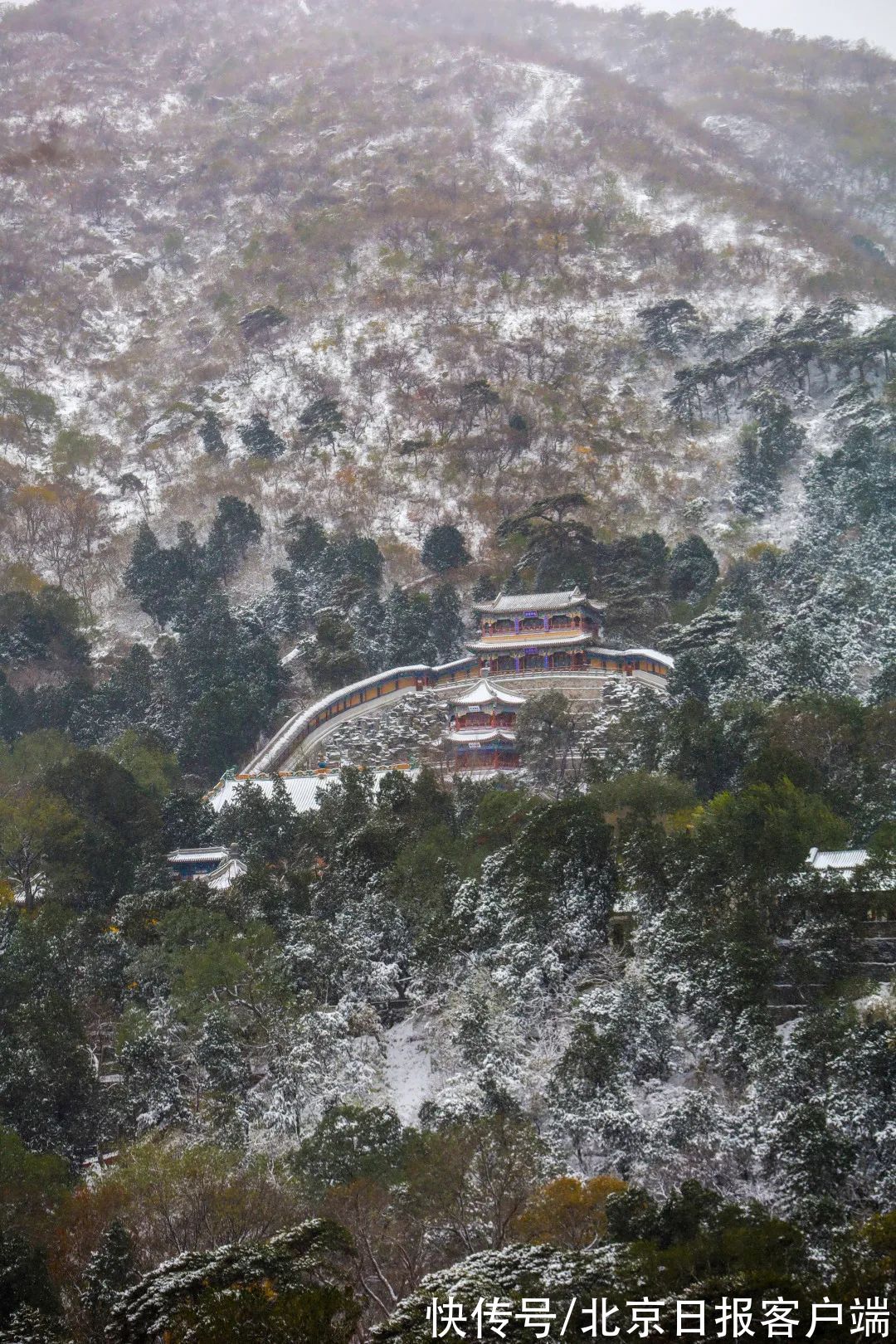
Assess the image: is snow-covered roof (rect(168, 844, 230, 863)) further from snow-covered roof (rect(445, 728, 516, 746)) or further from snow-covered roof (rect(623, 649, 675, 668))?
snow-covered roof (rect(623, 649, 675, 668))

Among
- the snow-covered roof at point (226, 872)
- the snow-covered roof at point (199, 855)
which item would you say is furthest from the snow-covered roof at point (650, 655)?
the snow-covered roof at point (226, 872)

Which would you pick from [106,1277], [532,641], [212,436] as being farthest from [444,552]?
[106,1277]

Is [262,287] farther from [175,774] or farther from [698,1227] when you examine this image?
[698,1227]

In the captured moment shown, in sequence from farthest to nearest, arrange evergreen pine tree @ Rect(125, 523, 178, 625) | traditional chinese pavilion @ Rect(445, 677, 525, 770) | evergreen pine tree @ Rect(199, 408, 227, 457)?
1. evergreen pine tree @ Rect(199, 408, 227, 457)
2. evergreen pine tree @ Rect(125, 523, 178, 625)
3. traditional chinese pavilion @ Rect(445, 677, 525, 770)

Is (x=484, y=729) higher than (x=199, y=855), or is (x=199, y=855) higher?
(x=199, y=855)

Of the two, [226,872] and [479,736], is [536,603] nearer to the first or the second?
[479,736]

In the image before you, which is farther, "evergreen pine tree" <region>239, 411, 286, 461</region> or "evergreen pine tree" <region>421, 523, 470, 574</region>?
"evergreen pine tree" <region>239, 411, 286, 461</region>

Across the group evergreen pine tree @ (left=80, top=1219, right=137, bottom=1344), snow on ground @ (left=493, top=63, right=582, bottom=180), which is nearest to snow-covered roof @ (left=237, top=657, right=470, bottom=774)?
evergreen pine tree @ (left=80, top=1219, right=137, bottom=1344)
